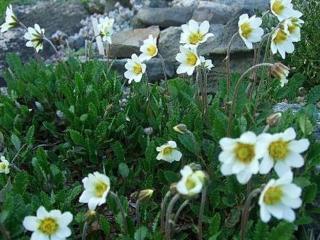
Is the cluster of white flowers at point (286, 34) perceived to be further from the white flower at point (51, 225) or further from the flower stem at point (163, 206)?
the white flower at point (51, 225)

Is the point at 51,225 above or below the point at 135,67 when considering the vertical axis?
above

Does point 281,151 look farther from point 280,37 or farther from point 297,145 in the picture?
point 280,37

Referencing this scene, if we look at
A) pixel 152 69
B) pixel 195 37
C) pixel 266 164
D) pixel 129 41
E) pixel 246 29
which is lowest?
pixel 129 41

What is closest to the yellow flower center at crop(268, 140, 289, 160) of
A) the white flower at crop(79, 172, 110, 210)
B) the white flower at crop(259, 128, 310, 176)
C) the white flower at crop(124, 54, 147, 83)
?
the white flower at crop(259, 128, 310, 176)

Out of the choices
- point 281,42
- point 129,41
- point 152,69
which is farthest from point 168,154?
point 129,41

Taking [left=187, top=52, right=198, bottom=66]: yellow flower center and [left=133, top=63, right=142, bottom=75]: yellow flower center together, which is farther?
[left=133, top=63, right=142, bottom=75]: yellow flower center

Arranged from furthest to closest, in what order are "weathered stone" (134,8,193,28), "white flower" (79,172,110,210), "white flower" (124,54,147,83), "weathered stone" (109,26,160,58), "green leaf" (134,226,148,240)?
1. "weathered stone" (134,8,193,28)
2. "weathered stone" (109,26,160,58)
3. "white flower" (124,54,147,83)
4. "green leaf" (134,226,148,240)
5. "white flower" (79,172,110,210)

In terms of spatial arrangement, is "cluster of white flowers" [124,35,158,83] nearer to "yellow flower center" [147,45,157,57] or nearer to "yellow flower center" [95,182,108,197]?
"yellow flower center" [147,45,157,57]
